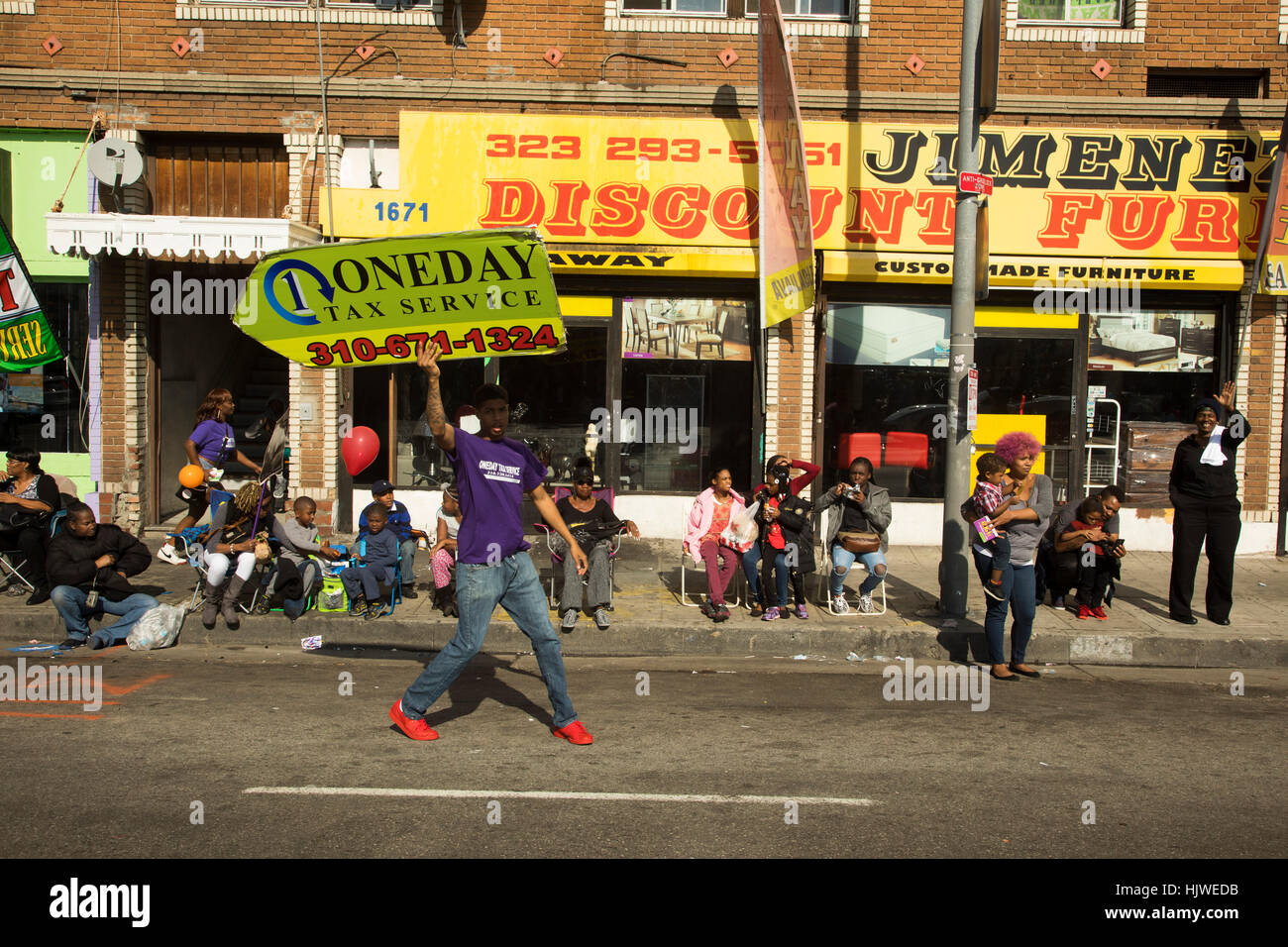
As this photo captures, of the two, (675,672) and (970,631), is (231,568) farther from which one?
(970,631)

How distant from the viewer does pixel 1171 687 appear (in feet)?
25.0

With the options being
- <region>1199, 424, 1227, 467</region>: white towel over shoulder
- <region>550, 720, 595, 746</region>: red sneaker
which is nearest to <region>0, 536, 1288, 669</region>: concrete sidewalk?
<region>1199, 424, 1227, 467</region>: white towel over shoulder

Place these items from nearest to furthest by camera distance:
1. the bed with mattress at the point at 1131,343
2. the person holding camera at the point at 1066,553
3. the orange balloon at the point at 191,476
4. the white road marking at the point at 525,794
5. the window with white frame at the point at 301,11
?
the white road marking at the point at 525,794 → the person holding camera at the point at 1066,553 → the orange balloon at the point at 191,476 → the window with white frame at the point at 301,11 → the bed with mattress at the point at 1131,343

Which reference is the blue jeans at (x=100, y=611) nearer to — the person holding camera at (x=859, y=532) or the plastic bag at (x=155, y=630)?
the plastic bag at (x=155, y=630)

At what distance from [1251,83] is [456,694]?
1108 cm

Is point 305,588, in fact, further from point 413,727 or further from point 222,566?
point 413,727

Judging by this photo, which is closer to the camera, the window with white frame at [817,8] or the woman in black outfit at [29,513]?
the woman in black outfit at [29,513]

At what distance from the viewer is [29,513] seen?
929cm

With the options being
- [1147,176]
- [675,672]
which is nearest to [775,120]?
[1147,176]

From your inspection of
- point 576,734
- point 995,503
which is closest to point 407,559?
point 576,734

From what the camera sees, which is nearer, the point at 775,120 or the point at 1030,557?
the point at 1030,557

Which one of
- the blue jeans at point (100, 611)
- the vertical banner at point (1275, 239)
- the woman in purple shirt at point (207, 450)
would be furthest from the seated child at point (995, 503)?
the woman in purple shirt at point (207, 450)

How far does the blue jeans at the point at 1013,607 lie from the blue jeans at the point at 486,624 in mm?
3300

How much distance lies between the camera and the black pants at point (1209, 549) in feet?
29.5
